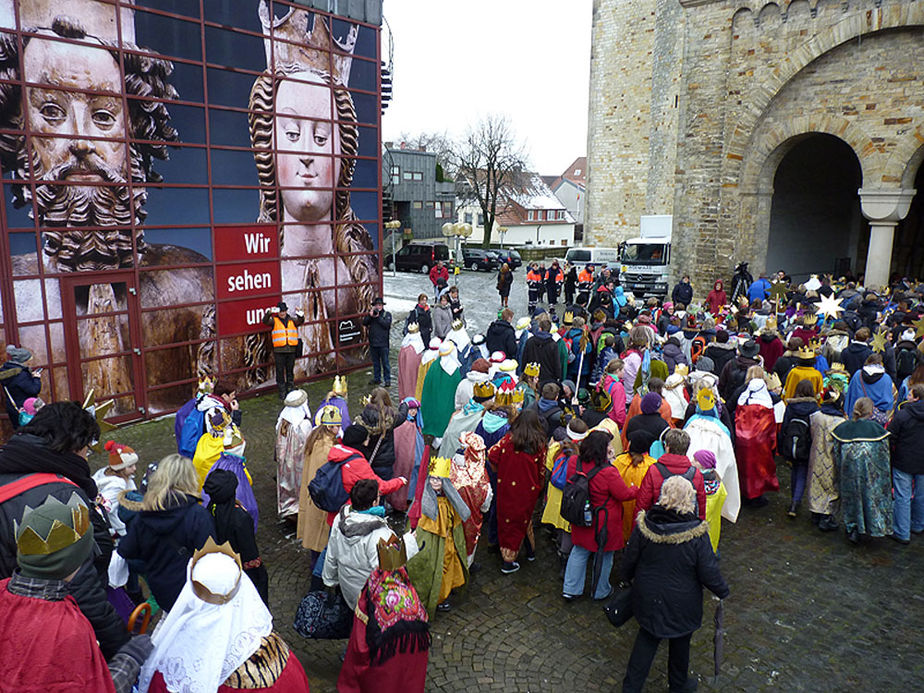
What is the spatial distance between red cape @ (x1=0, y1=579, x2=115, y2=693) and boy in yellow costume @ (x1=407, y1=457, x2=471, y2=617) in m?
2.80

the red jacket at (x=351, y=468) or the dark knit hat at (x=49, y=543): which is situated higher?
the dark knit hat at (x=49, y=543)

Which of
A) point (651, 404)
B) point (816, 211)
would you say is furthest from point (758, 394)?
point (816, 211)

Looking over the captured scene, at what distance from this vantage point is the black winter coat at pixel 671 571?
4.23m

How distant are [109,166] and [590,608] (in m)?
8.80

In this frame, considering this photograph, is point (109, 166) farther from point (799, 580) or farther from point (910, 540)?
point (910, 540)

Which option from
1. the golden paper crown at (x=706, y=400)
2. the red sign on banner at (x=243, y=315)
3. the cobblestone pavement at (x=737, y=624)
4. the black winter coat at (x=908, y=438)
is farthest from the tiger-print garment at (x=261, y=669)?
the red sign on banner at (x=243, y=315)

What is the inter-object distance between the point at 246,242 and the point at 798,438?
901 cm

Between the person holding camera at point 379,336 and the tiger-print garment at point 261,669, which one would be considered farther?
the person holding camera at point 379,336

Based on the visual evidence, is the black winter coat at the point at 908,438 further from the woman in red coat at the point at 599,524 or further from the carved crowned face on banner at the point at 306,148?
the carved crowned face on banner at the point at 306,148

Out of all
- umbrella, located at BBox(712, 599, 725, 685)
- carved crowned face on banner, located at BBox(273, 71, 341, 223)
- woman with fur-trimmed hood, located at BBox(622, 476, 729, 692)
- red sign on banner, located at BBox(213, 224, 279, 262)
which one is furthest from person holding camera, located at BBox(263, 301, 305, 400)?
umbrella, located at BBox(712, 599, 725, 685)

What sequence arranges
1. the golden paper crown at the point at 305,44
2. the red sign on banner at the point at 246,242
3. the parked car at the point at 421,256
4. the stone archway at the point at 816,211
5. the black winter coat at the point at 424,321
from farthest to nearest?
1. the parked car at the point at 421,256
2. the stone archway at the point at 816,211
3. the black winter coat at the point at 424,321
4. the golden paper crown at the point at 305,44
5. the red sign on banner at the point at 246,242

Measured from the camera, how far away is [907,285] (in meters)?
17.5

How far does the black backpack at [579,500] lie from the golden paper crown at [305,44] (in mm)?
9403

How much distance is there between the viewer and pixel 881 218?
1741 centimetres
